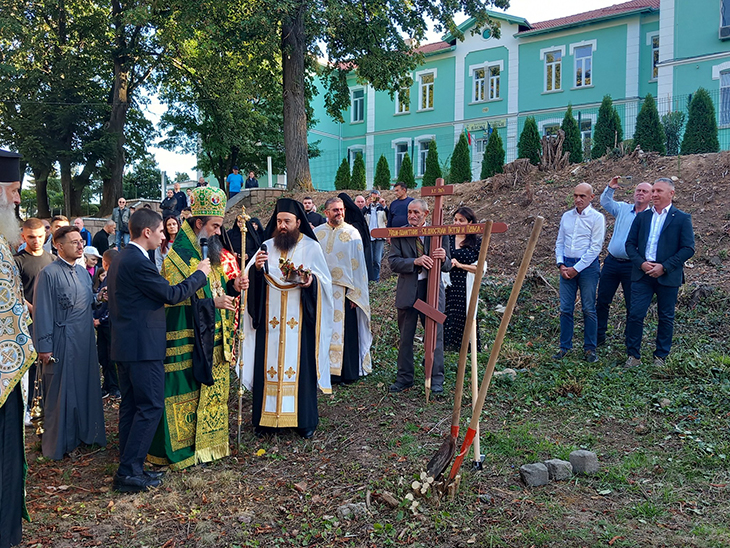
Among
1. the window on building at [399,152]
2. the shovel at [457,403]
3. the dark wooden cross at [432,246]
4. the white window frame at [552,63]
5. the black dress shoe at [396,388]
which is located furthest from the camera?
the window on building at [399,152]

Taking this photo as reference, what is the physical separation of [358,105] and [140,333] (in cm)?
3398

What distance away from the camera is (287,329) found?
5738mm

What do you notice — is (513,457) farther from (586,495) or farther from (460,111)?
(460,111)

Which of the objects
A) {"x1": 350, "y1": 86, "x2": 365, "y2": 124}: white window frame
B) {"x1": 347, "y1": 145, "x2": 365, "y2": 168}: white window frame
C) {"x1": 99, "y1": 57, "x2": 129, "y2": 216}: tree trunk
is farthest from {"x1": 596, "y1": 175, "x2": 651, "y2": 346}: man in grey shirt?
{"x1": 350, "y1": 86, "x2": 365, "y2": 124}: white window frame

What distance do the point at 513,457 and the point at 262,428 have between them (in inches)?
89.3

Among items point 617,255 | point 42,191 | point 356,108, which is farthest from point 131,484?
point 356,108

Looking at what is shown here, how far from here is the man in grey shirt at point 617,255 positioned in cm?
750

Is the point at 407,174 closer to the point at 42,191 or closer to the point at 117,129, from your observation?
the point at 117,129

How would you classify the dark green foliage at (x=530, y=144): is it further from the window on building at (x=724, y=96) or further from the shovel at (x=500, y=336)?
the shovel at (x=500, y=336)

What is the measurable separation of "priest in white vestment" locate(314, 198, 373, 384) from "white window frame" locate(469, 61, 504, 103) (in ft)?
84.7

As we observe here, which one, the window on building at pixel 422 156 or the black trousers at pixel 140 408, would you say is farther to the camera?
the window on building at pixel 422 156

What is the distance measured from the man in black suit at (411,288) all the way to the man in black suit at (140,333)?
8.19ft

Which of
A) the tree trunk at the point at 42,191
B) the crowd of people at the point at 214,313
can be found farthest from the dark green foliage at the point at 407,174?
the crowd of people at the point at 214,313

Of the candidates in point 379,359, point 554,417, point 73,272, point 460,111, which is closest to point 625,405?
point 554,417
